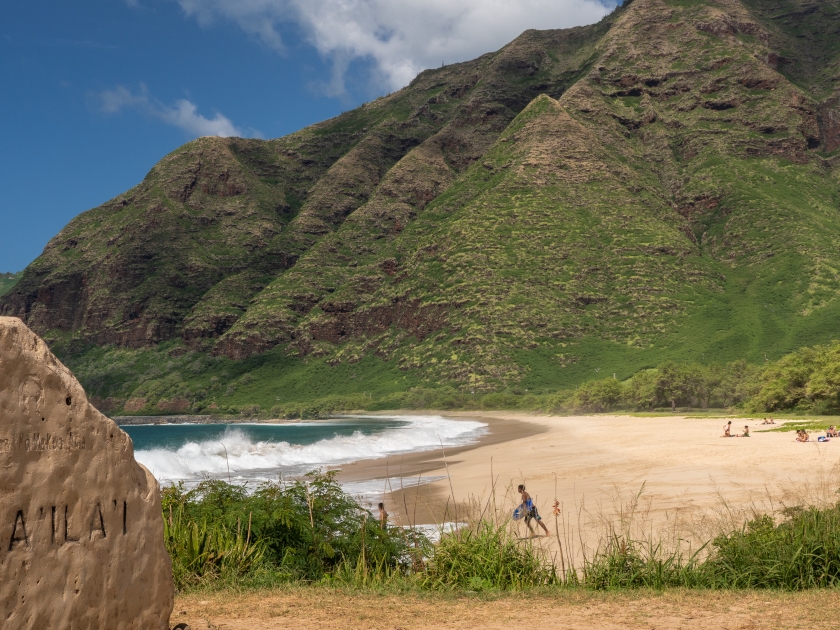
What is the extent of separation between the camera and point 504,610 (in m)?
7.78

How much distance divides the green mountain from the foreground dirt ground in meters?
106

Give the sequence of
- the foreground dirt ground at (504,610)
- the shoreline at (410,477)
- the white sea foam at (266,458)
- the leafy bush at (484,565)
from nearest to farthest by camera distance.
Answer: the foreground dirt ground at (504,610) < the leafy bush at (484,565) < the shoreline at (410,477) < the white sea foam at (266,458)

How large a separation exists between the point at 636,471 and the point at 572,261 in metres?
112

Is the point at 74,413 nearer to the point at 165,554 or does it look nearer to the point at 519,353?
the point at 165,554

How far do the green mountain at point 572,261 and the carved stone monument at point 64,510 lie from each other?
110 metres

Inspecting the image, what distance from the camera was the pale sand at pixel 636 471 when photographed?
17.6 m

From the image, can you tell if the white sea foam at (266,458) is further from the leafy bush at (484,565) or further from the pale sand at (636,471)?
the leafy bush at (484,565)

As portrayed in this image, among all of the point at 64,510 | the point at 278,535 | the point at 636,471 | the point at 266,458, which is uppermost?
the point at 64,510

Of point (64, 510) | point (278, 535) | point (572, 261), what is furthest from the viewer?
point (572, 261)

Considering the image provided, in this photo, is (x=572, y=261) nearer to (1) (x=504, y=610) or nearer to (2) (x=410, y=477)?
(2) (x=410, y=477)

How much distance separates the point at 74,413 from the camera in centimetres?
536

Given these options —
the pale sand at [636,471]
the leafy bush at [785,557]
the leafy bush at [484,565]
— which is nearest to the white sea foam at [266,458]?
the pale sand at [636,471]

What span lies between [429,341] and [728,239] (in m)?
60.4

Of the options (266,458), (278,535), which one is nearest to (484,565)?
(278,535)
